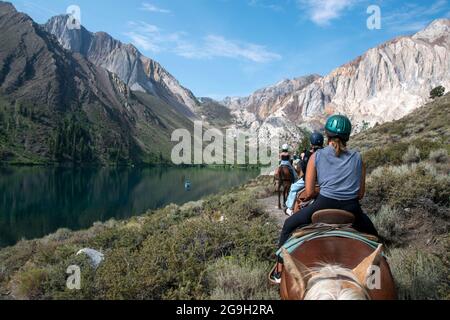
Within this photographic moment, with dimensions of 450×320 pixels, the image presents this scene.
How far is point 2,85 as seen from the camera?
159 m

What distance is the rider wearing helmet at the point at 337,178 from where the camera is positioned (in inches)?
182

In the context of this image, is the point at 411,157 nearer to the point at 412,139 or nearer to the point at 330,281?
the point at 412,139

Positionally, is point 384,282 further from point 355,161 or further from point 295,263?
point 355,161

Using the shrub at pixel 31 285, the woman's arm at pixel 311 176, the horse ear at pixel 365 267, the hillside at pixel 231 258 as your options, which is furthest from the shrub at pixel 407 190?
the shrub at pixel 31 285

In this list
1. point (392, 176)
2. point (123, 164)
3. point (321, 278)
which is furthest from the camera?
point (123, 164)

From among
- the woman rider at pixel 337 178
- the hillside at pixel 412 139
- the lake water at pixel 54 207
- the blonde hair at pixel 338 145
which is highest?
the hillside at pixel 412 139

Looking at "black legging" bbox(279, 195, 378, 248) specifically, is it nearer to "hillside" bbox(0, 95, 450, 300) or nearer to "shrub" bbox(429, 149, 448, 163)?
"hillside" bbox(0, 95, 450, 300)

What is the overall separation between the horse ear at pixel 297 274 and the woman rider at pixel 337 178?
1.36 m

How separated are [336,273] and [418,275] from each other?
9.04 feet

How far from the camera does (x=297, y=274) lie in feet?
11.2

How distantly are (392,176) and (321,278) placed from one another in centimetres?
866

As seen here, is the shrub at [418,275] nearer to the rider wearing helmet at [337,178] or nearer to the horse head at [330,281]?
the rider wearing helmet at [337,178]
